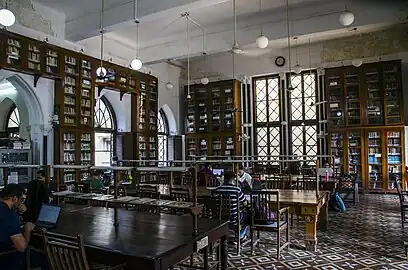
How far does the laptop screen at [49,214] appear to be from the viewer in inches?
114

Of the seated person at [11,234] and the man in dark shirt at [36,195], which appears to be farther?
the man in dark shirt at [36,195]

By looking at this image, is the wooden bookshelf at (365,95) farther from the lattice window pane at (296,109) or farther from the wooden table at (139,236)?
the wooden table at (139,236)

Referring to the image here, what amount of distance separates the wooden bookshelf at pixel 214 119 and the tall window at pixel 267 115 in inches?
30.4

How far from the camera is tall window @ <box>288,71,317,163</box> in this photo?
11930 millimetres

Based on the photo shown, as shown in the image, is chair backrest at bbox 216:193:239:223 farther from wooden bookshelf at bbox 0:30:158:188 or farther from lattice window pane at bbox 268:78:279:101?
lattice window pane at bbox 268:78:279:101

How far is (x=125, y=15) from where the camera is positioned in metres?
7.60

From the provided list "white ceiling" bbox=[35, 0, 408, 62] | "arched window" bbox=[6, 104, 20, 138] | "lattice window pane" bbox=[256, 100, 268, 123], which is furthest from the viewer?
"lattice window pane" bbox=[256, 100, 268, 123]

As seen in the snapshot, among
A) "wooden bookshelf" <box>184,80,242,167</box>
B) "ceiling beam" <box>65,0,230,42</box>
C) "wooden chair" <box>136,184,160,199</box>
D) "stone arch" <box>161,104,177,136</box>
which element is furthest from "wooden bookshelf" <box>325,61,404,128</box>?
"wooden chair" <box>136,184,160,199</box>

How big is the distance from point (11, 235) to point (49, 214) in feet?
1.29

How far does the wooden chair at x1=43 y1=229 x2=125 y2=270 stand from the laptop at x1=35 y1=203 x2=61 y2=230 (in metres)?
0.54

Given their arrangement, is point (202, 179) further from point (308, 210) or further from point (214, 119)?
point (214, 119)

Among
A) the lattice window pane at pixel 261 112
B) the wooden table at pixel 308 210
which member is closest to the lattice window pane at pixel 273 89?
the lattice window pane at pixel 261 112

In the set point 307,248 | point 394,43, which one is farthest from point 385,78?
point 307,248

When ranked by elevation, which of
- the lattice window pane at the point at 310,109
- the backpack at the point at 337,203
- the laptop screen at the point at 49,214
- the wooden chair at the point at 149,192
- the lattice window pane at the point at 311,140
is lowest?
the backpack at the point at 337,203
